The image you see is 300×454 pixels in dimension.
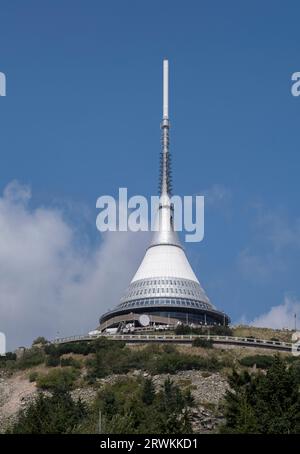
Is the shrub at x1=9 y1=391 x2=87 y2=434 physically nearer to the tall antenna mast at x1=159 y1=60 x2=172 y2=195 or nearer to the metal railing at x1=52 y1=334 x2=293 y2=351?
the metal railing at x1=52 y1=334 x2=293 y2=351

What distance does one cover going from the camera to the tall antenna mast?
4033 inches

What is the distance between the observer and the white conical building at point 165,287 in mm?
92625

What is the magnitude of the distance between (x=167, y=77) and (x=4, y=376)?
41.1 metres

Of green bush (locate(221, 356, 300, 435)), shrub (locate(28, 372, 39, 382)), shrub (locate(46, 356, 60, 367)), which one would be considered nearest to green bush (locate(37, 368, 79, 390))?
shrub (locate(28, 372, 39, 382))

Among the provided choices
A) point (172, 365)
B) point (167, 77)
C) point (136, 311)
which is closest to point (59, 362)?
point (172, 365)

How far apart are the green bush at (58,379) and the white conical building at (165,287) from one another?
59.1ft

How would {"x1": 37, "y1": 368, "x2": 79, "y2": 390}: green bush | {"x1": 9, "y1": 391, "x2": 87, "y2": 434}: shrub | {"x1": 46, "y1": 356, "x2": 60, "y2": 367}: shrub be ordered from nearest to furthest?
{"x1": 9, "y1": 391, "x2": 87, "y2": 434}: shrub → {"x1": 37, "y1": 368, "x2": 79, "y2": 390}: green bush → {"x1": 46, "y1": 356, "x2": 60, "y2": 367}: shrub

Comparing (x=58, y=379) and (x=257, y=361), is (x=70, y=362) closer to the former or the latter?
(x=58, y=379)

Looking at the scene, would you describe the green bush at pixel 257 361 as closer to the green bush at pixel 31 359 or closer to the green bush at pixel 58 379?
the green bush at pixel 58 379

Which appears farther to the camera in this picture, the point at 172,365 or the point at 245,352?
the point at 245,352

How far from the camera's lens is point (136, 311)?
92812mm

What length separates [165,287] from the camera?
95.2m

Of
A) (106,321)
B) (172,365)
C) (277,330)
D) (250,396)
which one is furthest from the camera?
(106,321)
